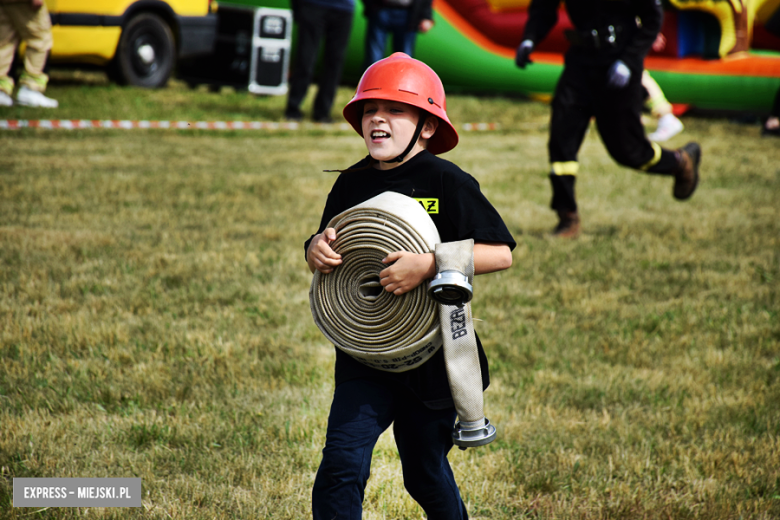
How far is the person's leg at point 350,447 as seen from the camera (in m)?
2.27

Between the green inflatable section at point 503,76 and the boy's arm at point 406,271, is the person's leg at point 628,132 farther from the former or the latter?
the green inflatable section at point 503,76

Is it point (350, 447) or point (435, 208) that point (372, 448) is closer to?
point (350, 447)

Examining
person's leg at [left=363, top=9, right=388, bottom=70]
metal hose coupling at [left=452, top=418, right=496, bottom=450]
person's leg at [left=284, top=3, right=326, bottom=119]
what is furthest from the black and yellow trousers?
person's leg at [left=284, top=3, right=326, bottom=119]

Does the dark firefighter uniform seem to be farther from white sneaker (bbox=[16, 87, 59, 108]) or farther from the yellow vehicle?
the yellow vehicle

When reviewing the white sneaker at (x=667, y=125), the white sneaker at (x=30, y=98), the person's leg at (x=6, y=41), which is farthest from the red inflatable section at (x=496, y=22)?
the person's leg at (x=6, y=41)

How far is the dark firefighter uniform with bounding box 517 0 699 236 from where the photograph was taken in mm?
6117

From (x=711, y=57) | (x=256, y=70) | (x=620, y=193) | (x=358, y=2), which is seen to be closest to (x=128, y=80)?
(x=256, y=70)

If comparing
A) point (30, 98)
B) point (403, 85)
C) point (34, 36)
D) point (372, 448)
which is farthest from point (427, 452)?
point (30, 98)

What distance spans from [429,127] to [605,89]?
13.2ft

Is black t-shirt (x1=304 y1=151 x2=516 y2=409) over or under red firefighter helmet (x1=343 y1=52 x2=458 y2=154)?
under

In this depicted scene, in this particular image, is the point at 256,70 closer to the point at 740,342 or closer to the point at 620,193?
the point at 620,193

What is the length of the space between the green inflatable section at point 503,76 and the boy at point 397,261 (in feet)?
43.4

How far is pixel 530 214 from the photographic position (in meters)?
7.50

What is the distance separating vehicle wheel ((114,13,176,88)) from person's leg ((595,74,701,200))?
900 cm
